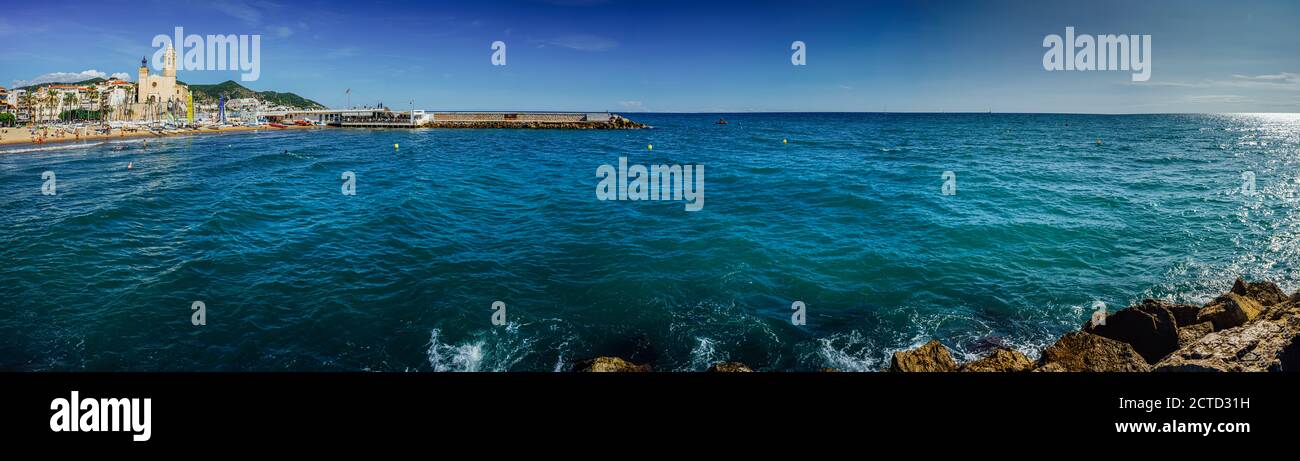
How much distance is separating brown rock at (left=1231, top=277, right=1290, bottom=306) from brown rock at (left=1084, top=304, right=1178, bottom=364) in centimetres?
340

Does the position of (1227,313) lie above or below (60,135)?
below

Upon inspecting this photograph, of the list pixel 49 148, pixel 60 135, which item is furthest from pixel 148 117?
pixel 49 148

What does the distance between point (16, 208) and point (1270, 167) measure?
97.8 m

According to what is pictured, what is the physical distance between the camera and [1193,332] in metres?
13.3

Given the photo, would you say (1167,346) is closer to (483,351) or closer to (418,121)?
(483,351)

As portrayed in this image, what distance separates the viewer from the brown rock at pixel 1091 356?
11.7 metres

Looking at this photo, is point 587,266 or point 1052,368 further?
point 587,266

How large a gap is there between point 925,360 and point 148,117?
166358 mm

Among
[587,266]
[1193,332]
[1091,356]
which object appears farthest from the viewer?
[587,266]

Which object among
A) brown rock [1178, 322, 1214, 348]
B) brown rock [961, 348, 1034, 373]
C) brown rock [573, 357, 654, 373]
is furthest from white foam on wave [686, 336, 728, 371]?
brown rock [1178, 322, 1214, 348]
